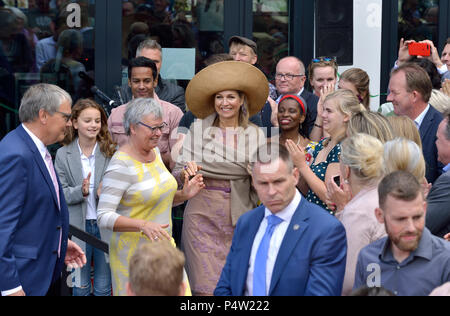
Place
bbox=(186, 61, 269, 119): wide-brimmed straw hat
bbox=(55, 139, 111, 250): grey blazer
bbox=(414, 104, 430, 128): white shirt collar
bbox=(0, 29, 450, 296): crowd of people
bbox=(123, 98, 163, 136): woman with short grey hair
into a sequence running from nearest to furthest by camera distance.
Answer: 1. bbox=(0, 29, 450, 296): crowd of people
2. bbox=(123, 98, 163, 136): woman with short grey hair
3. bbox=(186, 61, 269, 119): wide-brimmed straw hat
4. bbox=(55, 139, 111, 250): grey blazer
5. bbox=(414, 104, 430, 128): white shirt collar

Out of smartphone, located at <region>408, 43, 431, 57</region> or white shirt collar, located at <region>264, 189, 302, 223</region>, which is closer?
white shirt collar, located at <region>264, 189, 302, 223</region>

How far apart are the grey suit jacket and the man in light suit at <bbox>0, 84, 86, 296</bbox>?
216 centimetres

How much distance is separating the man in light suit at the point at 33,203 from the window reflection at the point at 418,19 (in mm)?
5682

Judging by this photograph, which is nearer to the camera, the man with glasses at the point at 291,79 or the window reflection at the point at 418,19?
the man with glasses at the point at 291,79

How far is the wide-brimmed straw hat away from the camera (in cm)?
545

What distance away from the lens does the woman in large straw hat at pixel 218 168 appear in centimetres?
519

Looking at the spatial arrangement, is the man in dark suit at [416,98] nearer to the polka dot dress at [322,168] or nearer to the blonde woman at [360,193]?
the polka dot dress at [322,168]

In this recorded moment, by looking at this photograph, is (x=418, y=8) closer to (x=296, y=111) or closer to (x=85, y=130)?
(x=296, y=111)

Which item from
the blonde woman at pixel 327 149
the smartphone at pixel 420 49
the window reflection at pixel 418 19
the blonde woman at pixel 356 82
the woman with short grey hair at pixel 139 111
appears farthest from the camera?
the window reflection at pixel 418 19

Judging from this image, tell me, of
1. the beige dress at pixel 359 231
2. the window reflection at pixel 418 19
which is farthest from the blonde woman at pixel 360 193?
the window reflection at pixel 418 19

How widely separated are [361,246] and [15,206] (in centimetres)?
186

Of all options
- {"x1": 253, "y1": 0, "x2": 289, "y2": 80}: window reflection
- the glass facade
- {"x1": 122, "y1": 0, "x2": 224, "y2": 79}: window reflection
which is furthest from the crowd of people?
{"x1": 253, "y1": 0, "x2": 289, "y2": 80}: window reflection

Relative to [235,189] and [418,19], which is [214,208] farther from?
[418,19]

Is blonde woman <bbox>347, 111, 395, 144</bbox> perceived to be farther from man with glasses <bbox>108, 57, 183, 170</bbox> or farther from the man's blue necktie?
man with glasses <bbox>108, 57, 183, 170</bbox>
